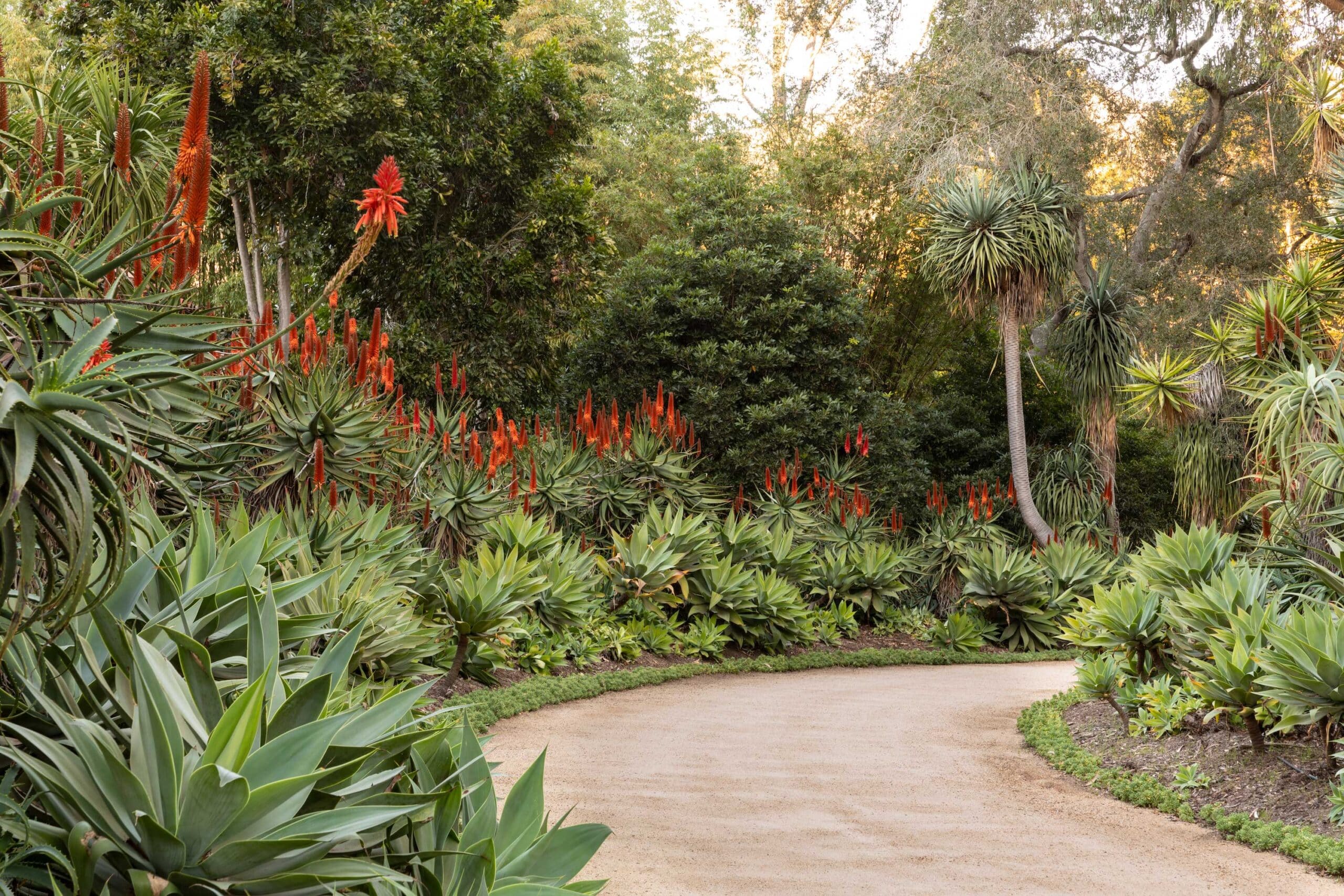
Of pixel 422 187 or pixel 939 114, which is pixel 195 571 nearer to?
pixel 422 187

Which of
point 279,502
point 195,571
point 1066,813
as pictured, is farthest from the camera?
point 279,502

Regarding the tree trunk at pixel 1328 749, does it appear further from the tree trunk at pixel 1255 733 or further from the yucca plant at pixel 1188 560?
the yucca plant at pixel 1188 560

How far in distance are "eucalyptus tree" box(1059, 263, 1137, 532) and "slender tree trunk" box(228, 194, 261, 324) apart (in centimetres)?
1208

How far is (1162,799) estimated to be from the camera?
19.6 feet

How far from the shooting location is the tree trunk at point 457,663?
307 inches

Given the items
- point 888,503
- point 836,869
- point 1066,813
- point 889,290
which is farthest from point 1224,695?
→ point 889,290

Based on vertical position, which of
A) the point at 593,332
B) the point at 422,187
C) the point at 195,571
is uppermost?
the point at 422,187

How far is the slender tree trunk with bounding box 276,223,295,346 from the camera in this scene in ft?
48.1

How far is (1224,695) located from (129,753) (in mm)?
5430

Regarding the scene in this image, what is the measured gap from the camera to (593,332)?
16.0 m

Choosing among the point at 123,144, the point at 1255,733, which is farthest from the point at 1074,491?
the point at 123,144

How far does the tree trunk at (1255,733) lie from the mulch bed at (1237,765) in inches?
1.5

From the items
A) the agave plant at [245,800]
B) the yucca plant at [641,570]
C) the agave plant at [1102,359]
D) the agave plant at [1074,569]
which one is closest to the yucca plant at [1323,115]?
the agave plant at [1074,569]

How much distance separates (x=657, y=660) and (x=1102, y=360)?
999cm
